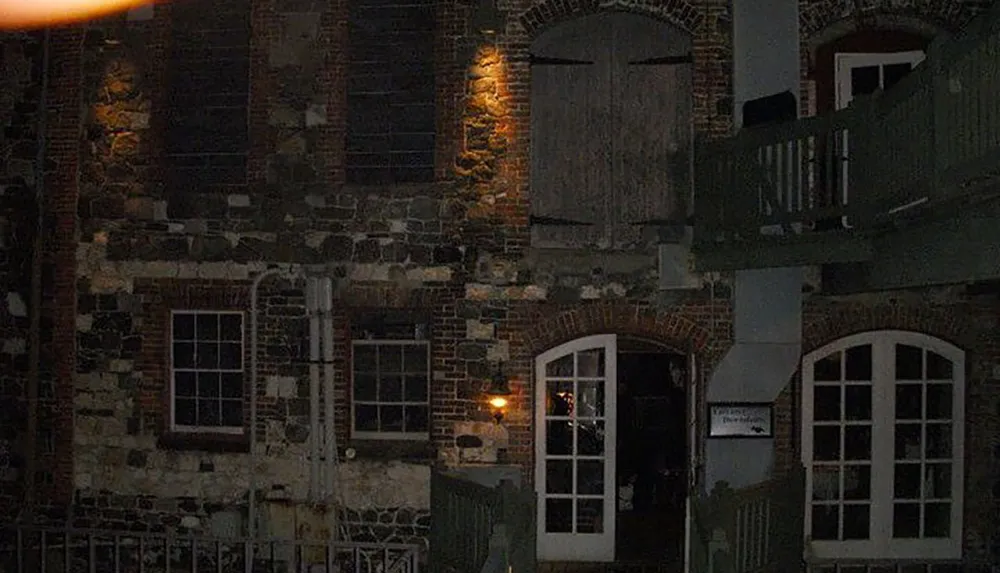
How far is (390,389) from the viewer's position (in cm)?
1123

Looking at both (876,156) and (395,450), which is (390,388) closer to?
(395,450)

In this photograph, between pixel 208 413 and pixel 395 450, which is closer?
pixel 395 450

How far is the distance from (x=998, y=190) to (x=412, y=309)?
6.60 m

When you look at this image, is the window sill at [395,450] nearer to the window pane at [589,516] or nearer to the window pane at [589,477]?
the window pane at [589,477]

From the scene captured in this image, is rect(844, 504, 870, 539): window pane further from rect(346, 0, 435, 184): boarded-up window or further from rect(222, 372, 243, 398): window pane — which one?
rect(222, 372, 243, 398): window pane

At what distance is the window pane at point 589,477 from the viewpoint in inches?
439

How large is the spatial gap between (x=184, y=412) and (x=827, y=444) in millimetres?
7545

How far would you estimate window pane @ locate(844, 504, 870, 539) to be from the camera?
11.1 m

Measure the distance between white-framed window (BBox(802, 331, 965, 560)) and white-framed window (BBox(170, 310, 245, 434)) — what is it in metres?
6.61

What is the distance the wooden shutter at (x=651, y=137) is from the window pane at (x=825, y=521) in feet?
12.2

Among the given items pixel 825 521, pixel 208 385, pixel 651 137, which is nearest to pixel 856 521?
pixel 825 521

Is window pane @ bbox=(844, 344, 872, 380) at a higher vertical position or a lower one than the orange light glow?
lower

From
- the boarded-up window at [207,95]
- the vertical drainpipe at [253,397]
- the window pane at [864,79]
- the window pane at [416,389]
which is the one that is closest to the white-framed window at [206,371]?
the vertical drainpipe at [253,397]

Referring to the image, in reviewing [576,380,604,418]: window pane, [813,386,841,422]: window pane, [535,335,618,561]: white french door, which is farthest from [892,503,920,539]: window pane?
[576,380,604,418]: window pane
